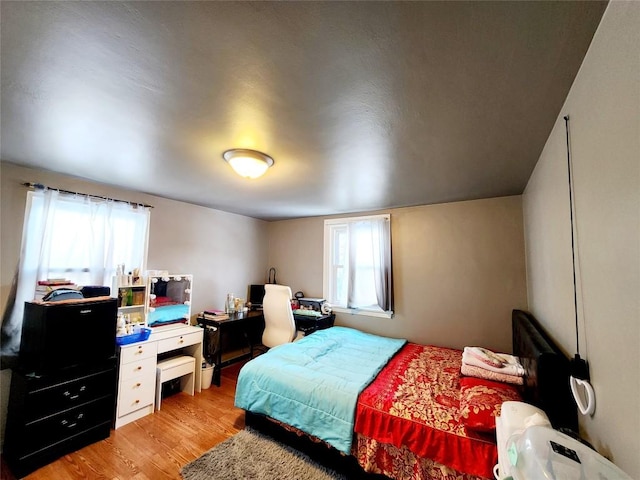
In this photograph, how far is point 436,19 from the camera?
0.84m

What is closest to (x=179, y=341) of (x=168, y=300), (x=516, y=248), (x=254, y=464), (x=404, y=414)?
(x=168, y=300)

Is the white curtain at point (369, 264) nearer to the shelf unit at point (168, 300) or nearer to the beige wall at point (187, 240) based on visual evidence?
the beige wall at point (187, 240)

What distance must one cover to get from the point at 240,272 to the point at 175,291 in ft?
3.90

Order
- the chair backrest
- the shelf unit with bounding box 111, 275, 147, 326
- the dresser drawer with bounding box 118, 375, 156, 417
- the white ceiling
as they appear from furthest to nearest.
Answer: the chair backrest < the shelf unit with bounding box 111, 275, 147, 326 < the dresser drawer with bounding box 118, 375, 156, 417 < the white ceiling

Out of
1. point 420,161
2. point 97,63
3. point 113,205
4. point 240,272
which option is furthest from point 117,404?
point 420,161

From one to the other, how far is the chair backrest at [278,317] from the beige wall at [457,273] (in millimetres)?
1095

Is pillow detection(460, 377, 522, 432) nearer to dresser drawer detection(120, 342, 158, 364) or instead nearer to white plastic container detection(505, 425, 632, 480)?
white plastic container detection(505, 425, 632, 480)

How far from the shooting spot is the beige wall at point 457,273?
2.91 meters

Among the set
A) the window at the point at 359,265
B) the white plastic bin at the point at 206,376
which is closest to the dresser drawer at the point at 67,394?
the white plastic bin at the point at 206,376

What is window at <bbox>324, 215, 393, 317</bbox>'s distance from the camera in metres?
3.58

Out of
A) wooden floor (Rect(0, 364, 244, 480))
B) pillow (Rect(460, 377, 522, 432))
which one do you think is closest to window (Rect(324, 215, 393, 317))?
pillow (Rect(460, 377, 522, 432))

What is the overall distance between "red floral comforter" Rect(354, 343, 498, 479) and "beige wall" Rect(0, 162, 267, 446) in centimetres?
283

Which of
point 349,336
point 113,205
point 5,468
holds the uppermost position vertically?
point 113,205

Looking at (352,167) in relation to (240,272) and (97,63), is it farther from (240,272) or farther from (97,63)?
(240,272)
